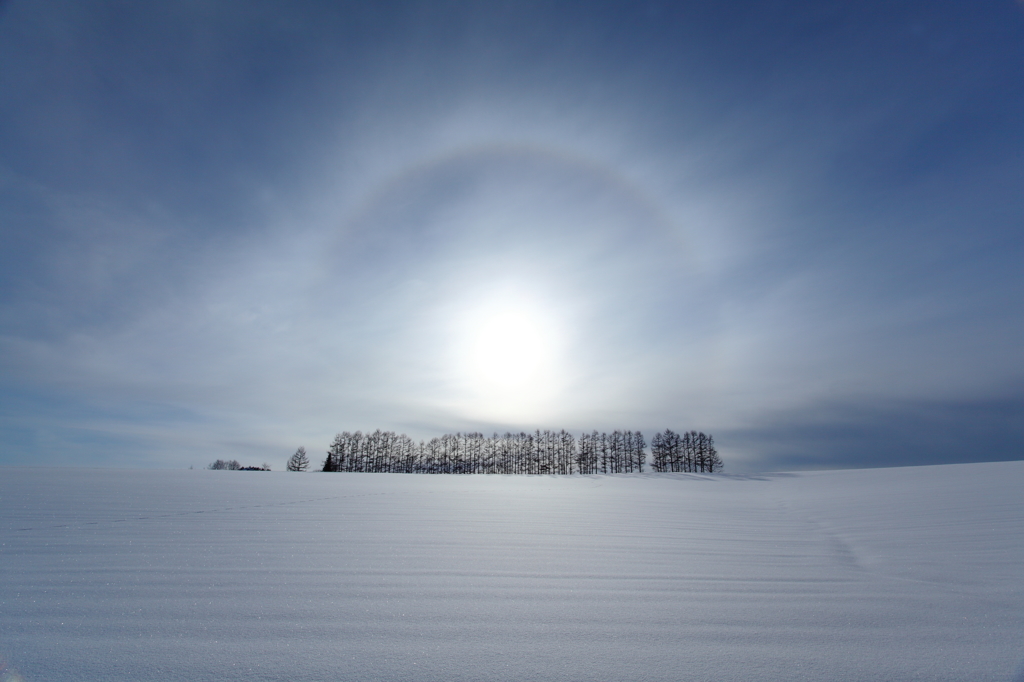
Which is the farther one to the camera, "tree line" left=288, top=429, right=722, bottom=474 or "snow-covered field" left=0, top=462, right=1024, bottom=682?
"tree line" left=288, top=429, right=722, bottom=474

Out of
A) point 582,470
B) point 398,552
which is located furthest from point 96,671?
point 582,470

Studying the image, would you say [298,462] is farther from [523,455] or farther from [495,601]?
[495,601]

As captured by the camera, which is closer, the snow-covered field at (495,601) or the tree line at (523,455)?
the snow-covered field at (495,601)

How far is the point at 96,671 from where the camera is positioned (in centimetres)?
140

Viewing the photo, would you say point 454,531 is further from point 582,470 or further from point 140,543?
point 582,470

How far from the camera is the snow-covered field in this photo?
1.51 meters

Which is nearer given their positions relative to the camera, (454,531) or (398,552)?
(398,552)

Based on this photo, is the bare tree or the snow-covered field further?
the bare tree

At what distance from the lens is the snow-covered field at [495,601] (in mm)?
1506

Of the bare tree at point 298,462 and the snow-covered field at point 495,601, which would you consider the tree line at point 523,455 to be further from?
the snow-covered field at point 495,601

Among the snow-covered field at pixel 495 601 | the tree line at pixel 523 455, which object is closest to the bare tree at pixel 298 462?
the tree line at pixel 523 455

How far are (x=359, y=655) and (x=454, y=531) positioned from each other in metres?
2.66

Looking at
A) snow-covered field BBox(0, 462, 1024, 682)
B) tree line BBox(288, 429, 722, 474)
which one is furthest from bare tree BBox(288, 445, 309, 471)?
snow-covered field BBox(0, 462, 1024, 682)

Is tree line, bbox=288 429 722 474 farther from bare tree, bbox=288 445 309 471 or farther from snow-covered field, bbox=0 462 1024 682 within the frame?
snow-covered field, bbox=0 462 1024 682
